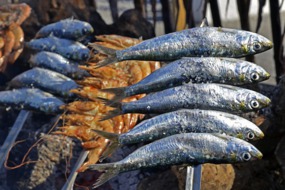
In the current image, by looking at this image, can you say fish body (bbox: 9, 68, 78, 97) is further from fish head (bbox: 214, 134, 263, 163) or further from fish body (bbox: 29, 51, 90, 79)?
fish head (bbox: 214, 134, 263, 163)

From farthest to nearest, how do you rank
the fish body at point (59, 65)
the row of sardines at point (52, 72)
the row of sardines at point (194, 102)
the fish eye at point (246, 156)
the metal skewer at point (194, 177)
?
the fish body at point (59, 65)
the row of sardines at point (52, 72)
the metal skewer at point (194, 177)
the row of sardines at point (194, 102)
the fish eye at point (246, 156)

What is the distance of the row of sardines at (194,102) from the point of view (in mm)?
3367

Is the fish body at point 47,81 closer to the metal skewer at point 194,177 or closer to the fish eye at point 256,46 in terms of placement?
the metal skewer at point 194,177

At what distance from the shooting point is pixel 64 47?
4812 millimetres

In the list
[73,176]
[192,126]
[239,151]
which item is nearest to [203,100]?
[192,126]

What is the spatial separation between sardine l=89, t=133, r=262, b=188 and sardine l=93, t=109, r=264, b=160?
0.31 feet

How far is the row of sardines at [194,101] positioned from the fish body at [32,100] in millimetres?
774

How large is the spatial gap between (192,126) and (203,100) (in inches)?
6.2

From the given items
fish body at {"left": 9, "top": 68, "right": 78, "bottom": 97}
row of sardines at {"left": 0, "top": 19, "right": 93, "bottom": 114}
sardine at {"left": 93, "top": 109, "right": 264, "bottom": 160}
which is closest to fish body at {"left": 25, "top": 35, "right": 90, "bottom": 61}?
row of sardines at {"left": 0, "top": 19, "right": 93, "bottom": 114}

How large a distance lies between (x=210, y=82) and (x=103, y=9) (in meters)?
6.63

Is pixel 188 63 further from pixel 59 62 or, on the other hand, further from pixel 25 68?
pixel 25 68

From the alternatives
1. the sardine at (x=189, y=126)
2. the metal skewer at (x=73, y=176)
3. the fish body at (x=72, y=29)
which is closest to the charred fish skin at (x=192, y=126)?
the sardine at (x=189, y=126)

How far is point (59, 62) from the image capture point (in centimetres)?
473

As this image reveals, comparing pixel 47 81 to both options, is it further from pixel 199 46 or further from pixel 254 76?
pixel 254 76
